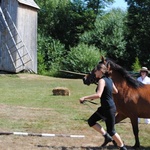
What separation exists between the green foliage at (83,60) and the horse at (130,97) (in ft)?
90.0

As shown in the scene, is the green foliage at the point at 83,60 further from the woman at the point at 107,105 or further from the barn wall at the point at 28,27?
the woman at the point at 107,105

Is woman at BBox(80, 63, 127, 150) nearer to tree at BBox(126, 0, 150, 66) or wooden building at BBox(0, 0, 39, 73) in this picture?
wooden building at BBox(0, 0, 39, 73)

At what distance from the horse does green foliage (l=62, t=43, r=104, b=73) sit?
27.4 meters

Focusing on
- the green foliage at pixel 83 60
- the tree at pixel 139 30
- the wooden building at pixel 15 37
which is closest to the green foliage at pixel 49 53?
the green foliage at pixel 83 60

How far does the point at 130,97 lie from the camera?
9.14 metres

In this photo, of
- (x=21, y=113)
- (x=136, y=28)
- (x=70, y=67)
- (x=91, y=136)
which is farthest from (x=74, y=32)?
(x=91, y=136)

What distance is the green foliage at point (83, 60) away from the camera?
1460 inches

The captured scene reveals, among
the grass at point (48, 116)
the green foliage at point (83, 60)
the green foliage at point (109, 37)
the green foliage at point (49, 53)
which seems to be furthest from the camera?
the green foliage at point (49, 53)

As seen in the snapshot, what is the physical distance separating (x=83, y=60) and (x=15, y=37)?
686 centimetres

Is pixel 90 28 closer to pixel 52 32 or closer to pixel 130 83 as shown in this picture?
pixel 52 32

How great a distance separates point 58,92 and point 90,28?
29.8m

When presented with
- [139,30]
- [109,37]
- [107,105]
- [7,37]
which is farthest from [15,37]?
[107,105]

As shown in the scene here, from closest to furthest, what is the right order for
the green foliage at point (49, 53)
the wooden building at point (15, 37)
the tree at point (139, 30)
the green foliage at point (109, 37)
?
the wooden building at point (15, 37) < the green foliage at point (109, 37) < the green foliage at point (49, 53) < the tree at point (139, 30)

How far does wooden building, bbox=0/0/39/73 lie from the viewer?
3434cm
